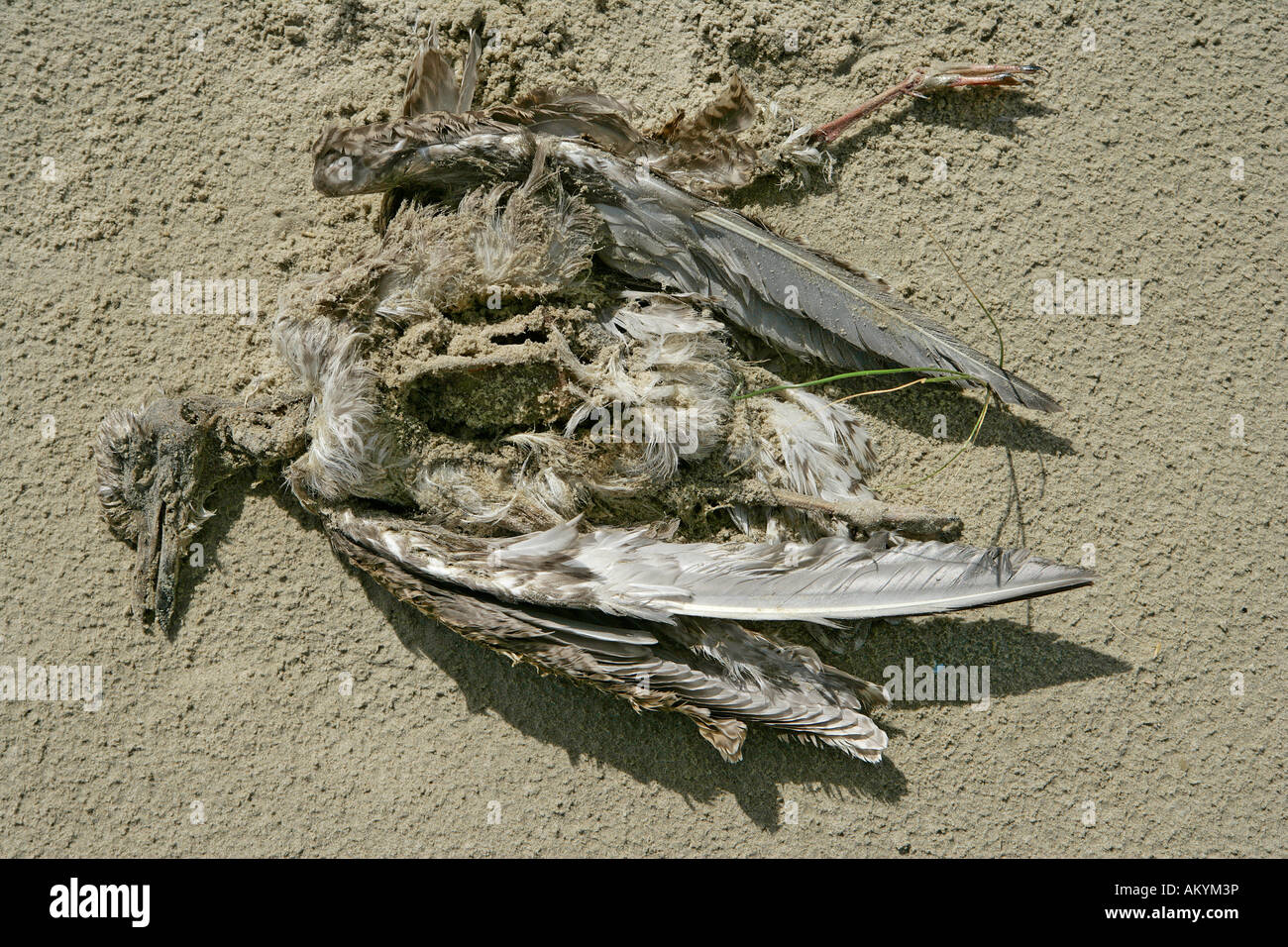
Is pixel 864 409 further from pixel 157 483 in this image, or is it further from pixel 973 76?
pixel 157 483

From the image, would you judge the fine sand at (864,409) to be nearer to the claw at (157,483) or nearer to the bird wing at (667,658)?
the claw at (157,483)

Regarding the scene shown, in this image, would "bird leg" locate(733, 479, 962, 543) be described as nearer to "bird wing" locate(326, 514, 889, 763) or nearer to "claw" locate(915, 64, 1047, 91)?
"bird wing" locate(326, 514, 889, 763)

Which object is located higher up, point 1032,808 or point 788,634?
point 788,634

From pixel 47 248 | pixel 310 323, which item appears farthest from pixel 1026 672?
pixel 47 248

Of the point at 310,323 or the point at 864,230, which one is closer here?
the point at 310,323

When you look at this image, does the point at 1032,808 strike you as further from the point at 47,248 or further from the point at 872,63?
the point at 47,248

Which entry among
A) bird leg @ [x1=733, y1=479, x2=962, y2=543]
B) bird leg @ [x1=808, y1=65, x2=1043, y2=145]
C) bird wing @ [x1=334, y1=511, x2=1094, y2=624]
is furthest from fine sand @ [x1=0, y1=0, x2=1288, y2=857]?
bird wing @ [x1=334, y1=511, x2=1094, y2=624]
